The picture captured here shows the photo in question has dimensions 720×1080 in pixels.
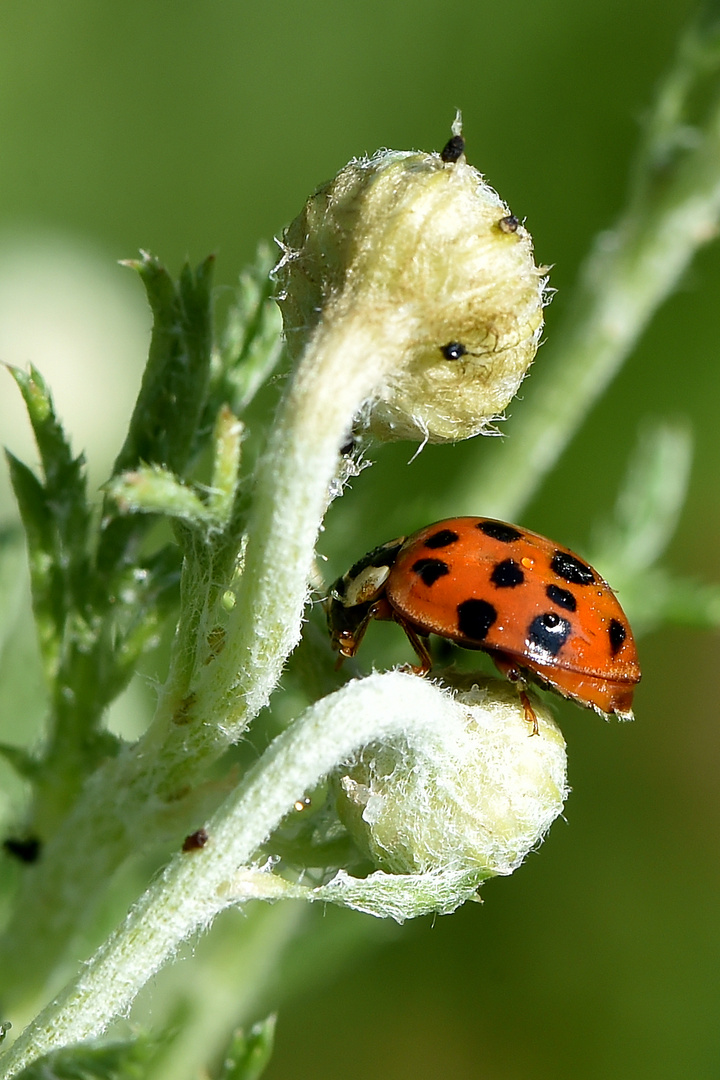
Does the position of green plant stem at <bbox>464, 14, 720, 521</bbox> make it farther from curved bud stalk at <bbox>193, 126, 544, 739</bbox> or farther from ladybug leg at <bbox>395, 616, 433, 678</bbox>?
curved bud stalk at <bbox>193, 126, 544, 739</bbox>

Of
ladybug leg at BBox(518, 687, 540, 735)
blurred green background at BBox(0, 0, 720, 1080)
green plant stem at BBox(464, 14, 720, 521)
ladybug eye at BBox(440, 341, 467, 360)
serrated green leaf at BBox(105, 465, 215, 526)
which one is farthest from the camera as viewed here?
blurred green background at BBox(0, 0, 720, 1080)

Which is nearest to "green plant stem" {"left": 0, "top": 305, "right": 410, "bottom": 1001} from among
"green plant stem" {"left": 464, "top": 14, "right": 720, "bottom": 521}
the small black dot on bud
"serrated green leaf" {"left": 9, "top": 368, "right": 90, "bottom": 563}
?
the small black dot on bud

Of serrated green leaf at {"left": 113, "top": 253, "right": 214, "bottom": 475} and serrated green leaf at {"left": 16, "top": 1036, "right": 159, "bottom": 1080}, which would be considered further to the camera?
serrated green leaf at {"left": 113, "top": 253, "right": 214, "bottom": 475}

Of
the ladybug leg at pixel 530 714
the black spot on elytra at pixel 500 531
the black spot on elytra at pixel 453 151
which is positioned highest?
the black spot on elytra at pixel 453 151

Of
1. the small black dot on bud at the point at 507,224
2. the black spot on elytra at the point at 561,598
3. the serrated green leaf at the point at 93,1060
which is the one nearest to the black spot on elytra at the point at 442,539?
the black spot on elytra at the point at 561,598

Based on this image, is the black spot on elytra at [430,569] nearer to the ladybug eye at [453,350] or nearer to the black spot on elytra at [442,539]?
the black spot on elytra at [442,539]

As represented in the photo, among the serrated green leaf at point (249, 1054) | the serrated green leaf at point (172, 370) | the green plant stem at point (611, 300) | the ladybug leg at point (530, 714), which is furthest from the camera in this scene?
the green plant stem at point (611, 300)

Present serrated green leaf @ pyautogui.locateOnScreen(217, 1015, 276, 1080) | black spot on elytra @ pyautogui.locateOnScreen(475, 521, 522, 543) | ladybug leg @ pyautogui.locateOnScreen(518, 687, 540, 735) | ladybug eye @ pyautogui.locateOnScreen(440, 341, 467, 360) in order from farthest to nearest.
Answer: black spot on elytra @ pyautogui.locateOnScreen(475, 521, 522, 543) < serrated green leaf @ pyautogui.locateOnScreen(217, 1015, 276, 1080) < ladybug leg @ pyautogui.locateOnScreen(518, 687, 540, 735) < ladybug eye @ pyautogui.locateOnScreen(440, 341, 467, 360)
